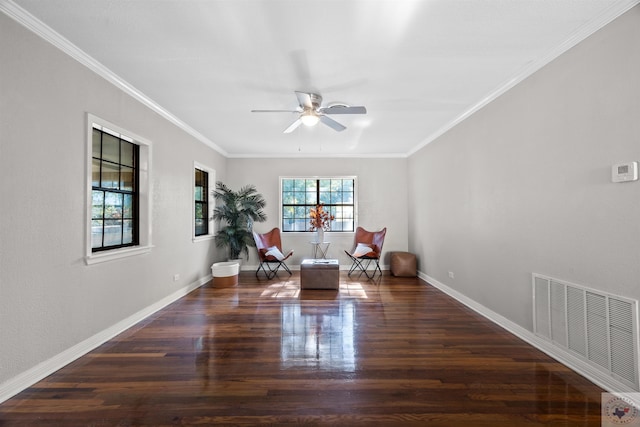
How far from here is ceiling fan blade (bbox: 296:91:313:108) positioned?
2.71m

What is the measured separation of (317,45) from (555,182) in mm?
2304

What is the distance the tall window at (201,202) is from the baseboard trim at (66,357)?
177 cm

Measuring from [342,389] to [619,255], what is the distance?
6.85 feet

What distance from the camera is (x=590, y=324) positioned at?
6.55ft

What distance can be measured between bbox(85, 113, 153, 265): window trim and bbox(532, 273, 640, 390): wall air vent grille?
13.4 ft

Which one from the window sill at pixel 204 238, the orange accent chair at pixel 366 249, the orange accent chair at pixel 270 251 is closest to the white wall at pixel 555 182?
the orange accent chair at pixel 366 249

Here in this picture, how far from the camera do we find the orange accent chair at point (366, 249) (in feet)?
17.6

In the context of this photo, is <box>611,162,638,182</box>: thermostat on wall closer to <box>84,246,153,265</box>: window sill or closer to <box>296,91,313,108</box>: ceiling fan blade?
<box>296,91,313,108</box>: ceiling fan blade

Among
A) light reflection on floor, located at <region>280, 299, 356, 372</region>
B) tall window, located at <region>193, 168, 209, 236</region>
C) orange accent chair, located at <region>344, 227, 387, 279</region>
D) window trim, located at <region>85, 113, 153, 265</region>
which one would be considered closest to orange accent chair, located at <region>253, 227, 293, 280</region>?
tall window, located at <region>193, 168, 209, 236</region>

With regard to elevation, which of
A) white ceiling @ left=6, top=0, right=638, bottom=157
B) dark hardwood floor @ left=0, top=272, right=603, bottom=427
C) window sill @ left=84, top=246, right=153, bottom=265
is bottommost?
dark hardwood floor @ left=0, top=272, right=603, bottom=427

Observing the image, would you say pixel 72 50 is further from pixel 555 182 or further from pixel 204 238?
pixel 555 182

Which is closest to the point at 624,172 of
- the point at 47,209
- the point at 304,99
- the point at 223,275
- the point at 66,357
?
the point at 304,99

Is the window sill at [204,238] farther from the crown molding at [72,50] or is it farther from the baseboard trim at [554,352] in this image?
the baseboard trim at [554,352]

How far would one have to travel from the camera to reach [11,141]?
1844 mm
